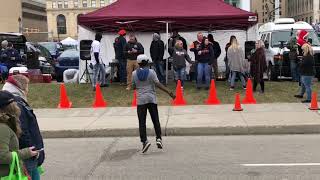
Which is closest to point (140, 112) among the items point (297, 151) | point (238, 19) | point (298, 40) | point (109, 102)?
point (297, 151)

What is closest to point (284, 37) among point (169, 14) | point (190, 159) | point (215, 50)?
point (215, 50)

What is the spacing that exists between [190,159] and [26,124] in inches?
157

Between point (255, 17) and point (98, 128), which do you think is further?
point (255, 17)

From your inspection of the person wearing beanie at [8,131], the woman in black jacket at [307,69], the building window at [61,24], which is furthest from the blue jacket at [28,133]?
the building window at [61,24]

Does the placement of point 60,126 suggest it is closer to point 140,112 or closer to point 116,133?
point 116,133

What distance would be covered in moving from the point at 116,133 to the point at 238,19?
7.66 metres

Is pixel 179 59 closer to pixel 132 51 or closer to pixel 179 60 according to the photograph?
pixel 179 60

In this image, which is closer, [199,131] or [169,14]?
[199,131]

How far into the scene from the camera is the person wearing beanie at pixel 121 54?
57.1ft

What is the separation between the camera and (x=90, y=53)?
17.3m

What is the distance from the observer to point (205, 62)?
16.0 m

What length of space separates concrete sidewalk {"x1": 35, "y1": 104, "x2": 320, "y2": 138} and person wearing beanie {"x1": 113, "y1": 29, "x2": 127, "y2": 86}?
433 cm

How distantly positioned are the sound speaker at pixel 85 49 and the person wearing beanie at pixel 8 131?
45.8 feet

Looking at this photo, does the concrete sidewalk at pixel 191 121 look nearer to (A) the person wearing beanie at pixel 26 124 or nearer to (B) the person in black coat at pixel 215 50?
(B) the person in black coat at pixel 215 50
